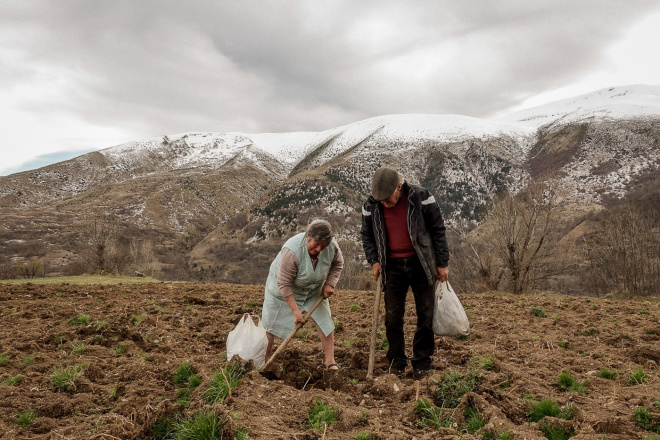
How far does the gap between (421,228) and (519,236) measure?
61.8ft

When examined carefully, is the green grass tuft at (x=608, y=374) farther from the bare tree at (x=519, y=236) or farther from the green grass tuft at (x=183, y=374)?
the bare tree at (x=519, y=236)

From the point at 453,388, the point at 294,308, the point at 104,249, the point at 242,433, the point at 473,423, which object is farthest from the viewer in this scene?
the point at 104,249

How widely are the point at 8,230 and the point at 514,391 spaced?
15795 centimetres

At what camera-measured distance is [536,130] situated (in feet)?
621

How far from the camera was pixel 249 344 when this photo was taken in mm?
4504

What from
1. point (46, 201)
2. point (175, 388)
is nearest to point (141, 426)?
point (175, 388)

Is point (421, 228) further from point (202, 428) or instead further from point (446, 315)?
point (202, 428)

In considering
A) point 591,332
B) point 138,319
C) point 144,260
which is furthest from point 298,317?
point 144,260

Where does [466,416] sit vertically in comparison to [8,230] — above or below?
below

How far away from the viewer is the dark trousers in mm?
4504

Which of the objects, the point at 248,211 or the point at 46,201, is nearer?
the point at 248,211

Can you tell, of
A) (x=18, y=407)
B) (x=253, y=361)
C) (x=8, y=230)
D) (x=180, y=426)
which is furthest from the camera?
(x=8, y=230)

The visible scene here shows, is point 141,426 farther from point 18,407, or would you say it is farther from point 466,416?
point 466,416

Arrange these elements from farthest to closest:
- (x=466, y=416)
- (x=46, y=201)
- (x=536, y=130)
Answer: (x=536, y=130) → (x=46, y=201) → (x=466, y=416)
